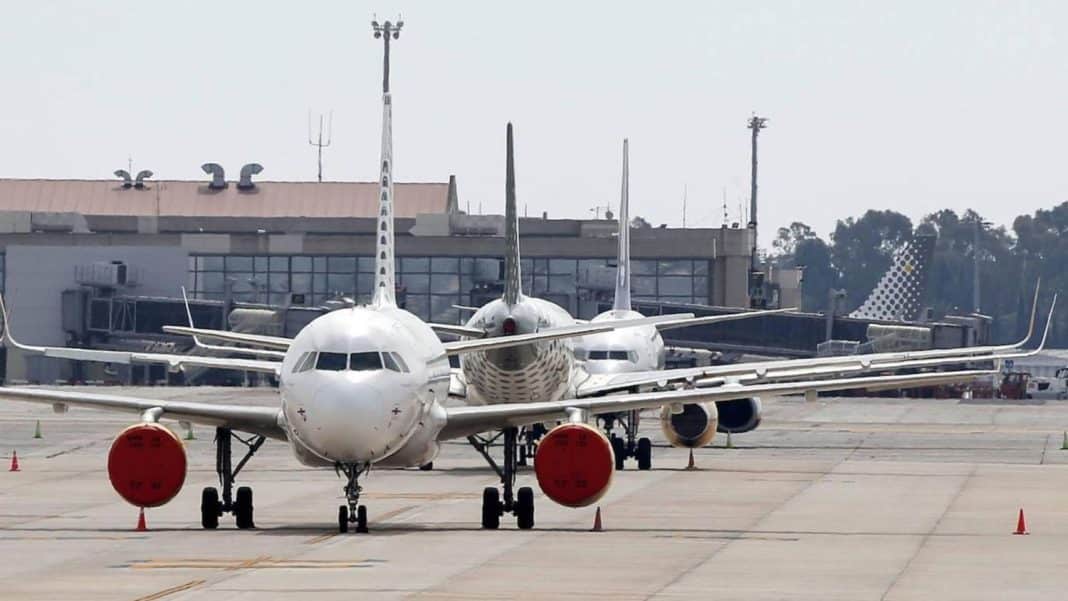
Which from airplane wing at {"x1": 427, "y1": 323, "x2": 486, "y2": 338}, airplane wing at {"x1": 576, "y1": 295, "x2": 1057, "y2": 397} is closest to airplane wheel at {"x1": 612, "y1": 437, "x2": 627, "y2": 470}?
airplane wing at {"x1": 576, "y1": 295, "x2": 1057, "y2": 397}

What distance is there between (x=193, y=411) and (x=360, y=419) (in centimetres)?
365

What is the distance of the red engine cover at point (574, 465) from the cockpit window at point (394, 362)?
7.54 ft

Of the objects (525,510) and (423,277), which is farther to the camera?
(423,277)

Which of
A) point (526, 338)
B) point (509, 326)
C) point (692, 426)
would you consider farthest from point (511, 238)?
point (526, 338)

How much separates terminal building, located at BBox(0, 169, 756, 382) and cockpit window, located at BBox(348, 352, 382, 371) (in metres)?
83.0

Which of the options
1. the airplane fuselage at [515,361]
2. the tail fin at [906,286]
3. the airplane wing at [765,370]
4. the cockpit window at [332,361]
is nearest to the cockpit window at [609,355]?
the airplane wing at [765,370]

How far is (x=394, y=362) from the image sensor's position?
31.2 metres

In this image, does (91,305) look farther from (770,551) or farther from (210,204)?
(770,551)

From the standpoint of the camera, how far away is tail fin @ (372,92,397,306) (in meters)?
36.6

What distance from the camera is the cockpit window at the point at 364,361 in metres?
30.8

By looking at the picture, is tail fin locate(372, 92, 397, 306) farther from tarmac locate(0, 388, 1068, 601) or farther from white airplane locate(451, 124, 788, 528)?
white airplane locate(451, 124, 788, 528)

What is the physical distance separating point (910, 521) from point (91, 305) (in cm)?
9026

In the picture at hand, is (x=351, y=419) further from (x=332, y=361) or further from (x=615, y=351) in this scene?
(x=615, y=351)

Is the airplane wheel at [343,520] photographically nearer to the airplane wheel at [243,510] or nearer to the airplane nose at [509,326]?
the airplane wheel at [243,510]
